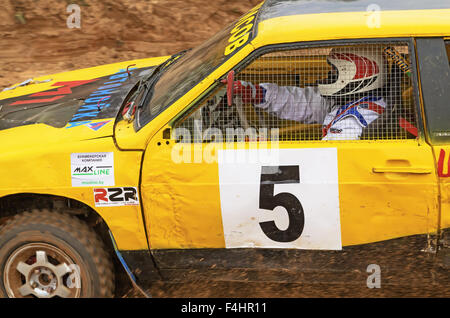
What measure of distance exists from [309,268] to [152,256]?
0.84 meters

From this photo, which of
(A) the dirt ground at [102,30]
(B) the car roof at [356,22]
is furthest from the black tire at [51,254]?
(A) the dirt ground at [102,30]

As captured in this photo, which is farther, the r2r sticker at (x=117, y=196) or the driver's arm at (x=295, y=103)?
the driver's arm at (x=295, y=103)

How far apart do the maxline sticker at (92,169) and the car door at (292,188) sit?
0.19 m

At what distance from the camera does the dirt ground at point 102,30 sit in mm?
7223

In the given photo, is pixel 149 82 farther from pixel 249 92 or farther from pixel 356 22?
pixel 356 22

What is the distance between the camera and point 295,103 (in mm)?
3412

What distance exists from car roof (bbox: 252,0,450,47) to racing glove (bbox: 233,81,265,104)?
0.77 feet

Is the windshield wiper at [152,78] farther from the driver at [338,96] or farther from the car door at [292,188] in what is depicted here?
the driver at [338,96]

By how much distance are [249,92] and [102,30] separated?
467 cm

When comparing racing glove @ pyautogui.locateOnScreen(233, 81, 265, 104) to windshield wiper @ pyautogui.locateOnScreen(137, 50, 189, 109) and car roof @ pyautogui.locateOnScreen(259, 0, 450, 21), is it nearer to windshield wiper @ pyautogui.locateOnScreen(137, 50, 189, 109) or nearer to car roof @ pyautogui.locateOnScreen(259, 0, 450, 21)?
car roof @ pyautogui.locateOnScreen(259, 0, 450, 21)

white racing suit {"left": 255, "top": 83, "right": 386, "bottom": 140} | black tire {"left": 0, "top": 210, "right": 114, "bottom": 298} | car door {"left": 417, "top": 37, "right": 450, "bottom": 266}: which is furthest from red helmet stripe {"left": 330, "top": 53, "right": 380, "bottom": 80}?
black tire {"left": 0, "top": 210, "right": 114, "bottom": 298}

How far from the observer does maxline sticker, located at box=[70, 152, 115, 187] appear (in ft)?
10.3

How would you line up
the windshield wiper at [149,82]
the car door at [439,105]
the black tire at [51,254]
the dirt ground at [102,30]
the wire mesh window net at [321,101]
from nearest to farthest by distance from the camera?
the car door at [439,105], the wire mesh window net at [321,101], the black tire at [51,254], the windshield wiper at [149,82], the dirt ground at [102,30]
